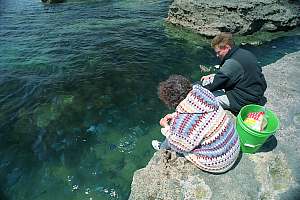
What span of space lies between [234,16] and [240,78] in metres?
9.73

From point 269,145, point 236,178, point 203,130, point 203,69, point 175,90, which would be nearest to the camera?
point 203,130

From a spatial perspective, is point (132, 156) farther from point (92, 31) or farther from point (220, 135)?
point (92, 31)

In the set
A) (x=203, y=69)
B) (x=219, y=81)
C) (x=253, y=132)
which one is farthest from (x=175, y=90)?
(x=203, y=69)

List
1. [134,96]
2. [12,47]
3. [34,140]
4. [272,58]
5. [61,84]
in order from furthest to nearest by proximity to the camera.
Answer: [12,47] < [272,58] < [61,84] < [134,96] < [34,140]

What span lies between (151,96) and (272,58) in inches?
242

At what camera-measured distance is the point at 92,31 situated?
52.5 ft

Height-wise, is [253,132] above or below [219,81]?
below

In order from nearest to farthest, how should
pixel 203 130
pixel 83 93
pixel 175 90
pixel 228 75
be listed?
pixel 203 130, pixel 175 90, pixel 228 75, pixel 83 93

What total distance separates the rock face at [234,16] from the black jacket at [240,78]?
880cm

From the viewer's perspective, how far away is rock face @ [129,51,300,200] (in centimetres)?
541

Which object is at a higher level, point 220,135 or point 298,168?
point 220,135

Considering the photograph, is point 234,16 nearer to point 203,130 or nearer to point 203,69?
point 203,69

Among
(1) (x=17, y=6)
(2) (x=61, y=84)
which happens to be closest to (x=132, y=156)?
(2) (x=61, y=84)

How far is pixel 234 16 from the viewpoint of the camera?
15312mm
